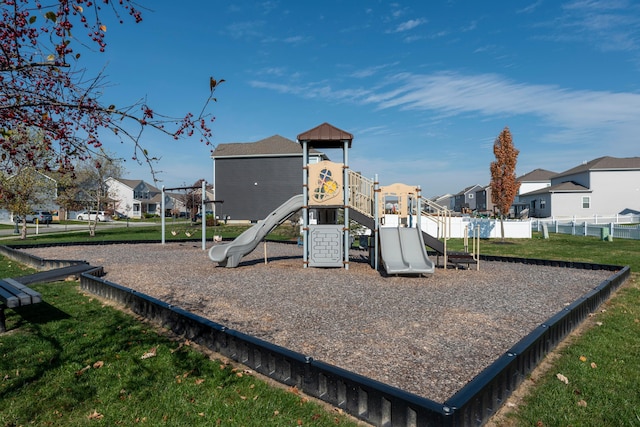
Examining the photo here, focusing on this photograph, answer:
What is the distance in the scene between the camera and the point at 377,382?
11.6 ft

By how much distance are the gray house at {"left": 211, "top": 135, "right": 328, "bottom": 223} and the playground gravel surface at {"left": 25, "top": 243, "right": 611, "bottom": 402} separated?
85.4 ft

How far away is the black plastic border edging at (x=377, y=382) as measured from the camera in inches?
125

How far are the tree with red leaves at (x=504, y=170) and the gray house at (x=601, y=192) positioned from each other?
23.7 m

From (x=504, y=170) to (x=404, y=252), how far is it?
52.9ft

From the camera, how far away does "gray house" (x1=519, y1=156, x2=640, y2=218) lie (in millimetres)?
42906

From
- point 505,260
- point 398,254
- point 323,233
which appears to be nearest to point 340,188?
point 323,233

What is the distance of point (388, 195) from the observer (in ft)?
46.3

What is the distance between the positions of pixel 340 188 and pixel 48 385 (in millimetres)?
10410

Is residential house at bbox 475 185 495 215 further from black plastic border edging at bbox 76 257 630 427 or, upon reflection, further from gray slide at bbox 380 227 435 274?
black plastic border edging at bbox 76 257 630 427

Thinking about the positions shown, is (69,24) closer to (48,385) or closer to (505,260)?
(48,385)

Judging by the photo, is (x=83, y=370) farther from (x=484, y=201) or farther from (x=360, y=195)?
(x=484, y=201)

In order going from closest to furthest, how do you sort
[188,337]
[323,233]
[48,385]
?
[48,385]
[188,337]
[323,233]

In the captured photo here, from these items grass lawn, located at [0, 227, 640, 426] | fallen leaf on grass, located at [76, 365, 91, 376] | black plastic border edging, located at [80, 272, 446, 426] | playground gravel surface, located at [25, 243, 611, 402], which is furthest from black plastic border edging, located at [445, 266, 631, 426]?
fallen leaf on grass, located at [76, 365, 91, 376]

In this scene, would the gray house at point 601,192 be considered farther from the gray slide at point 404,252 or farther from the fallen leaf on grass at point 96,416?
the fallen leaf on grass at point 96,416
